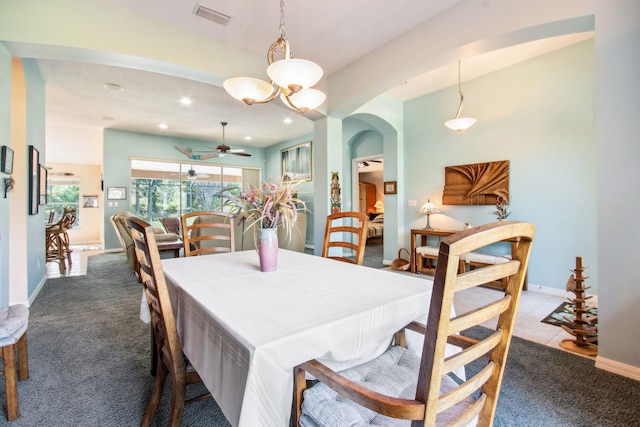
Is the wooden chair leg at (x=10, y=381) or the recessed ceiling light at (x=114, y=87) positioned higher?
the recessed ceiling light at (x=114, y=87)

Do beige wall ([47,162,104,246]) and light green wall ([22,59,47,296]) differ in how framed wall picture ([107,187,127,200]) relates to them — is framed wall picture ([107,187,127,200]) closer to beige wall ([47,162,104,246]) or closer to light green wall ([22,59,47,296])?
light green wall ([22,59,47,296])

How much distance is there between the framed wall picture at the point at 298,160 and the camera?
732 centimetres

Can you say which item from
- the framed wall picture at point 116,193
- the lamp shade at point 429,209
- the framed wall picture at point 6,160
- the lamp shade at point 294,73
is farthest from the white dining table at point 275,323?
the framed wall picture at point 116,193

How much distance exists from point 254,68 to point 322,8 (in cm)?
117

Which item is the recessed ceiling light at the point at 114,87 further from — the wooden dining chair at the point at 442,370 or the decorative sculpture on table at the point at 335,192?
the wooden dining chair at the point at 442,370

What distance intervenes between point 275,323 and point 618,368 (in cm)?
234

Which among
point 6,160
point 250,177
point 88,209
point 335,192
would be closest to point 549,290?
point 335,192

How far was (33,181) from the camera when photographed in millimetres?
3271

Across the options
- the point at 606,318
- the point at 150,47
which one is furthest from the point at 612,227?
the point at 150,47

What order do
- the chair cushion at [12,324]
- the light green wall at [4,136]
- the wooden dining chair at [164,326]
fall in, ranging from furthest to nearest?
1. the light green wall at [4,136]
2. the chair cushion at [12,324]
3. the wooden dining chair at [164,326]

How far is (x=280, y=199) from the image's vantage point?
5.15 feet

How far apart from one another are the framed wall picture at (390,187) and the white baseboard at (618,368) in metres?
3.50

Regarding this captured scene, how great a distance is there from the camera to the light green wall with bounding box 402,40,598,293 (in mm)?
3281

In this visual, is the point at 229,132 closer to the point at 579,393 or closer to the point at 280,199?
the point at 280,199
